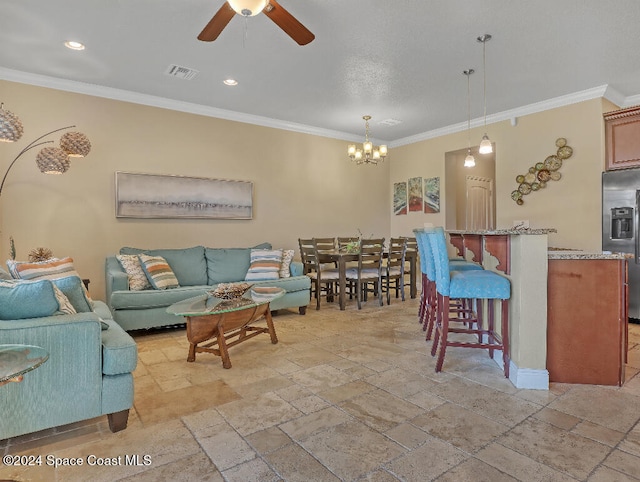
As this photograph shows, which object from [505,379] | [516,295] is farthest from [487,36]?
[505,379]

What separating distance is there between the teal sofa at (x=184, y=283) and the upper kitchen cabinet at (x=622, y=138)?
402cm

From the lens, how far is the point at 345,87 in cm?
448

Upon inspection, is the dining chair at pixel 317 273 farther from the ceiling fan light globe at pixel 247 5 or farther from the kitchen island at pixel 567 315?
the ceiling fan light globe at pixel 247 5

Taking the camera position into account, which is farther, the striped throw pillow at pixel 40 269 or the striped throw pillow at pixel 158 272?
the striped throw pillow at pixel 158 272

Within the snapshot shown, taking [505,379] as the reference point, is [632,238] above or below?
above

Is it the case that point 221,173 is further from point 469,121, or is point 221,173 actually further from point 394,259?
point 469,121

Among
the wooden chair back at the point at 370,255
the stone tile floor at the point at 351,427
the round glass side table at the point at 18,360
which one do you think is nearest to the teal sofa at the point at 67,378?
the stone tile floor at the point at 351,427

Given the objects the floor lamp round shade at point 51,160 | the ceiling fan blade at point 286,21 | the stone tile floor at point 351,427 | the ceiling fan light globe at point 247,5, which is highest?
the ceiling fan blade at point 286,21

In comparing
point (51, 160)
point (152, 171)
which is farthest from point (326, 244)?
point (51, 160)

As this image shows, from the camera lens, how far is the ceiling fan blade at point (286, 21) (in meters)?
2.19

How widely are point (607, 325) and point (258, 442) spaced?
234cm

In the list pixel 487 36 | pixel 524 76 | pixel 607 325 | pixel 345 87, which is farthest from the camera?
pixel 345 87

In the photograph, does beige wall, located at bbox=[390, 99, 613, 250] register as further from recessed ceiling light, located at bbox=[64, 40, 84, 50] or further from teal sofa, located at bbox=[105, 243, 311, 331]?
recessed ceiling light, located at bbox=[64, 40, 84, 50]

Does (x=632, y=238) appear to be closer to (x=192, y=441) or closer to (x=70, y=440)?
(x=192, y=441)
